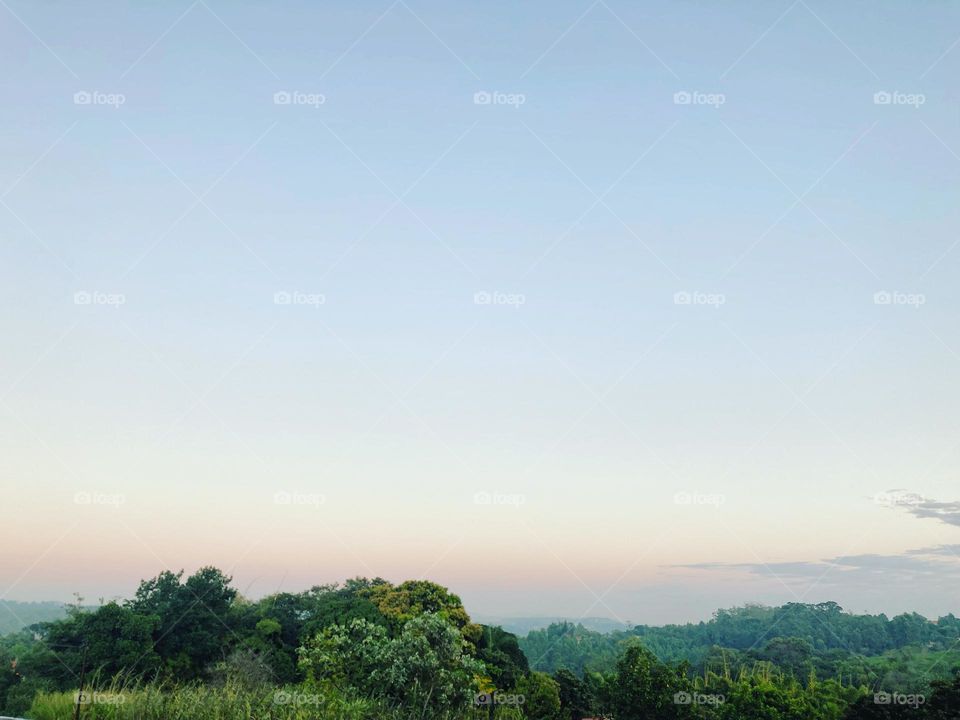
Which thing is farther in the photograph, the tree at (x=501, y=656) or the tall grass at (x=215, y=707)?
the tree at (x=501, y=656)

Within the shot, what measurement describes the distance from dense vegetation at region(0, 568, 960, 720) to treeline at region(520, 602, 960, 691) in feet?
0.43

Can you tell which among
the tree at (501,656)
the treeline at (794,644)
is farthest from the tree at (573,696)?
the treeline at (794,644)

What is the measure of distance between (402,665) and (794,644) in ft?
66.5

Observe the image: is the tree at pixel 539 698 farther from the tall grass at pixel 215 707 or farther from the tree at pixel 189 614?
the tall grass at pixel 215 707

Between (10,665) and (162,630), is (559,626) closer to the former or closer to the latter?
(162,630)

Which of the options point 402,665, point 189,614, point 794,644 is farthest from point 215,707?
point 794,644

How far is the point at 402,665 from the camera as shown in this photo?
16.1 metres

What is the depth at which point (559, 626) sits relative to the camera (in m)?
37.1

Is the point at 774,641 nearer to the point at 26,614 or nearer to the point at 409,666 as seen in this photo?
the point at 409,666

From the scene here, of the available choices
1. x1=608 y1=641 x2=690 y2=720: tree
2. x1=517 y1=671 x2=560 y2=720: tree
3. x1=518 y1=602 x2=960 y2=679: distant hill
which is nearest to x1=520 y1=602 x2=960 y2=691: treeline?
x1=518 y1=602 x2=960 y2=679: distant hill

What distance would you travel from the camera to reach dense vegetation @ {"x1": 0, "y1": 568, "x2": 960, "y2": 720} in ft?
53.2

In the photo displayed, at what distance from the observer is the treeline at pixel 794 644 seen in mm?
28359

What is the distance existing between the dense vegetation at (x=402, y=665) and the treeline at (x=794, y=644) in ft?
0.43

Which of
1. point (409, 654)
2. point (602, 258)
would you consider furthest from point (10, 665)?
point (602, 258)
